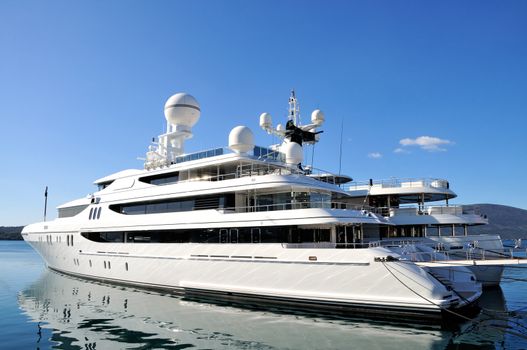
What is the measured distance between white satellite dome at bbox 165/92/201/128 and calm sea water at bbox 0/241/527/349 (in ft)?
39.7

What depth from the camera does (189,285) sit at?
746 inches

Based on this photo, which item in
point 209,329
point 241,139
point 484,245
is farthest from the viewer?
point 484,245

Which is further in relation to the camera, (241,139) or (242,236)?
(241,139)

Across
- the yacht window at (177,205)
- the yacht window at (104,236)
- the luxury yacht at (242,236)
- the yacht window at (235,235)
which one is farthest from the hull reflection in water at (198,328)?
the yacht window at (104,236)

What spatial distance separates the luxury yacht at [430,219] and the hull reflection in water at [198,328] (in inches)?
389

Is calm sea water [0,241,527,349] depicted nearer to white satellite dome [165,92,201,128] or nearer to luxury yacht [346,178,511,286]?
luxury yacht [346,178,511,286]

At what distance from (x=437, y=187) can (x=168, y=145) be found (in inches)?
712

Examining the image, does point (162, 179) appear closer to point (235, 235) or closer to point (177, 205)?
point (177, 205)

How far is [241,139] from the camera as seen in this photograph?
786 inches

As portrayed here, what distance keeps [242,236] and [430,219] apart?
1289 centimetres

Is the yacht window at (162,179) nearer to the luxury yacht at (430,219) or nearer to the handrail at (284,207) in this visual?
the handrail at (284,207)

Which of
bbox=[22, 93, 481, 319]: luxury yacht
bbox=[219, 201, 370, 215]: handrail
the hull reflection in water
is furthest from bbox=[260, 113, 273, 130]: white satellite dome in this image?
the hull reflection in water

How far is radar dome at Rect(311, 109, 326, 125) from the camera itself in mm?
29266

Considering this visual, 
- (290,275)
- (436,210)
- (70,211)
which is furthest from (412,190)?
(70,211)
